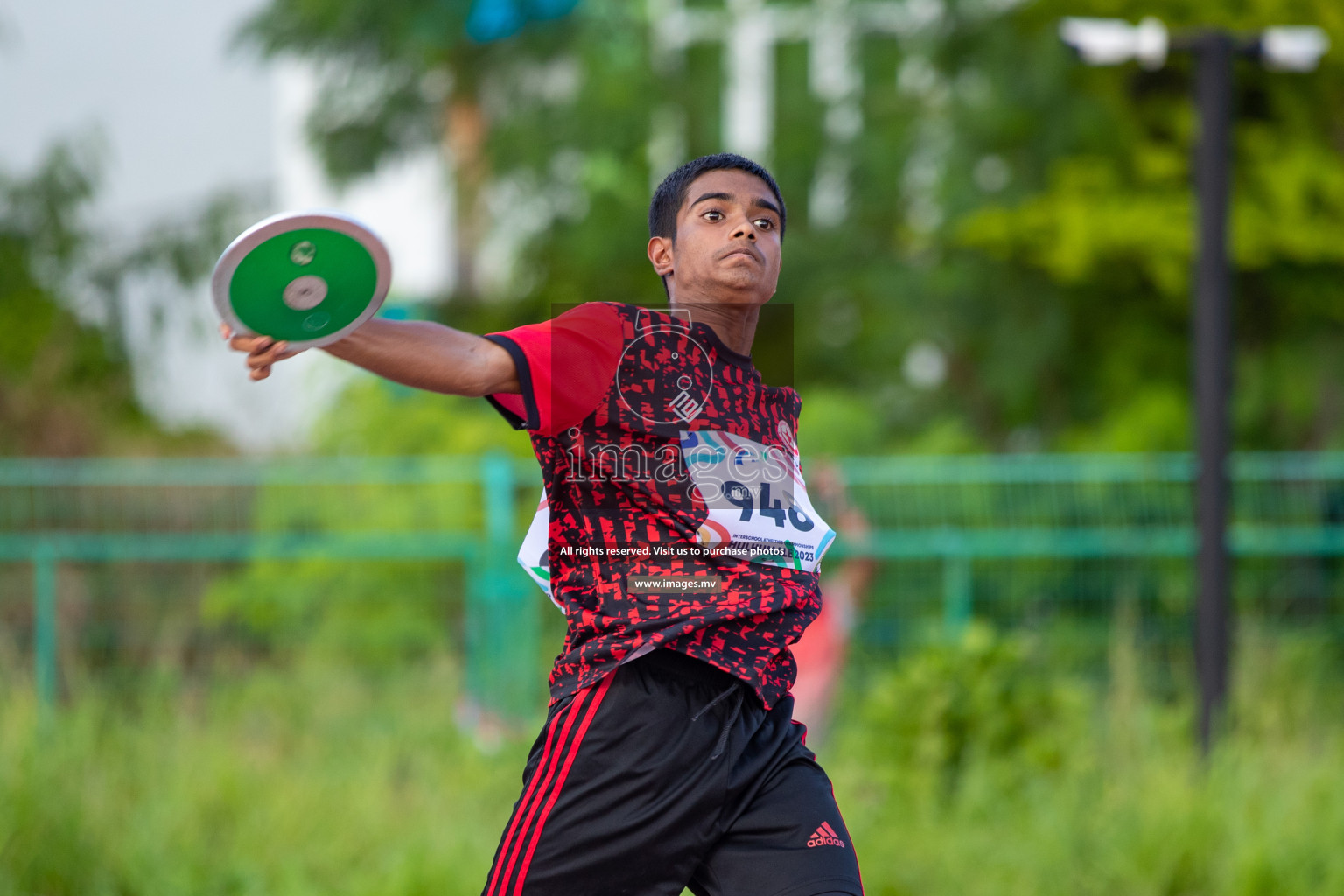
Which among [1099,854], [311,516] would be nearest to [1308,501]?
[1099,854]

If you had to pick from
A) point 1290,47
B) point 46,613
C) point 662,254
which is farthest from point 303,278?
point 46,613

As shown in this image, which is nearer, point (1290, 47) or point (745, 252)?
point (745, 252)

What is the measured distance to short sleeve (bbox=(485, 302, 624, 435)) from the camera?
1884mm

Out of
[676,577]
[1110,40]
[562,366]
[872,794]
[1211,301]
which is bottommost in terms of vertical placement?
[872,794]

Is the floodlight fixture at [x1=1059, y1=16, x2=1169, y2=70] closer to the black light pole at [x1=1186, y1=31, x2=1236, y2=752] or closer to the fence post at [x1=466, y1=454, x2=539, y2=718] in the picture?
the black light pole at [x1=1186, y1=31, x2=1236, y2=752]

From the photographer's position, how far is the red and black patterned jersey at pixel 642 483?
1963 mm

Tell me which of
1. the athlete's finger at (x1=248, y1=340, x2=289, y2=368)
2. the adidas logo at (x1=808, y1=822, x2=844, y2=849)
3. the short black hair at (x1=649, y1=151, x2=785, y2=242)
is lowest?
the adidas logo at (x1=808, y1=822, x2=844, y2=849)

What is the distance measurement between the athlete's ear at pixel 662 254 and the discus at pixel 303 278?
0.51 m

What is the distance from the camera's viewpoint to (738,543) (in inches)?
81.7

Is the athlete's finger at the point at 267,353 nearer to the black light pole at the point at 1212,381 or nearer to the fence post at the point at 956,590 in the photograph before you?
the black light pole at the point at 1212,381

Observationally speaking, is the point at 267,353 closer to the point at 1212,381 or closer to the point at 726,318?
the point at 726,318

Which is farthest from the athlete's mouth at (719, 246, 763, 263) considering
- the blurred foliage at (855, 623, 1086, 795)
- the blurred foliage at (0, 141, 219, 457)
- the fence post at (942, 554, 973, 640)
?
the blurred foliage at (0, 141, 219, 457)

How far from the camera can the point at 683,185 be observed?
2.04 metres

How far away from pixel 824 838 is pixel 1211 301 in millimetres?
4311
